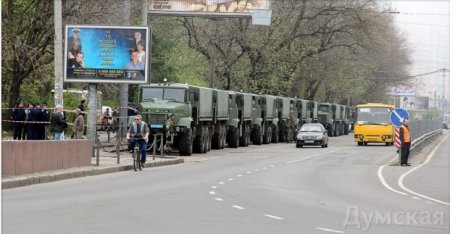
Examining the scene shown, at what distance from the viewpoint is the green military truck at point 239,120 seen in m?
42.1

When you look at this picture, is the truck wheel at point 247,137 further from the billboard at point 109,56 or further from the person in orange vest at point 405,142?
the billboard at point 109,56

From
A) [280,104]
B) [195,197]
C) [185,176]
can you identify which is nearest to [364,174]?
[185,176]

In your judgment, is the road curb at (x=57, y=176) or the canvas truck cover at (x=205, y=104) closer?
the road curb at (x=57, y=176)

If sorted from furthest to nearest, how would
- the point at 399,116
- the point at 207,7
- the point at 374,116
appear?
the point at 374,116
the point at 207,7
the point at 399,116

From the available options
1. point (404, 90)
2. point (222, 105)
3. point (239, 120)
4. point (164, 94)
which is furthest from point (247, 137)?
point (404, 90)

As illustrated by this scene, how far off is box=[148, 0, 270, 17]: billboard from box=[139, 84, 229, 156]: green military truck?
5943mm

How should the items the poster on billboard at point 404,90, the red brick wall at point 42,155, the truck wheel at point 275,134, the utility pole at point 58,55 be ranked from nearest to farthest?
the red brick wall at point 42,155
the utility pole at point 58,55
the truck wheel at point 275,134
the poster on billboard at point 404,90

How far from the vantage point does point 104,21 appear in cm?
3381

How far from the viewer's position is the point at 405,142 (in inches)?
1136

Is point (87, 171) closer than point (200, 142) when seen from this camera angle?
Yes

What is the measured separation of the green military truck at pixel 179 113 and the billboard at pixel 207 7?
594 cm

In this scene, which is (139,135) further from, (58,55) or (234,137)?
(234,137)

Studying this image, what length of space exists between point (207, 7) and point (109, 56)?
13.8 meters

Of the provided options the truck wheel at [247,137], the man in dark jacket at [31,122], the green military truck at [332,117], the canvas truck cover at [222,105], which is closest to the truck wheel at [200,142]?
the canvas truck cover at [222,105]
